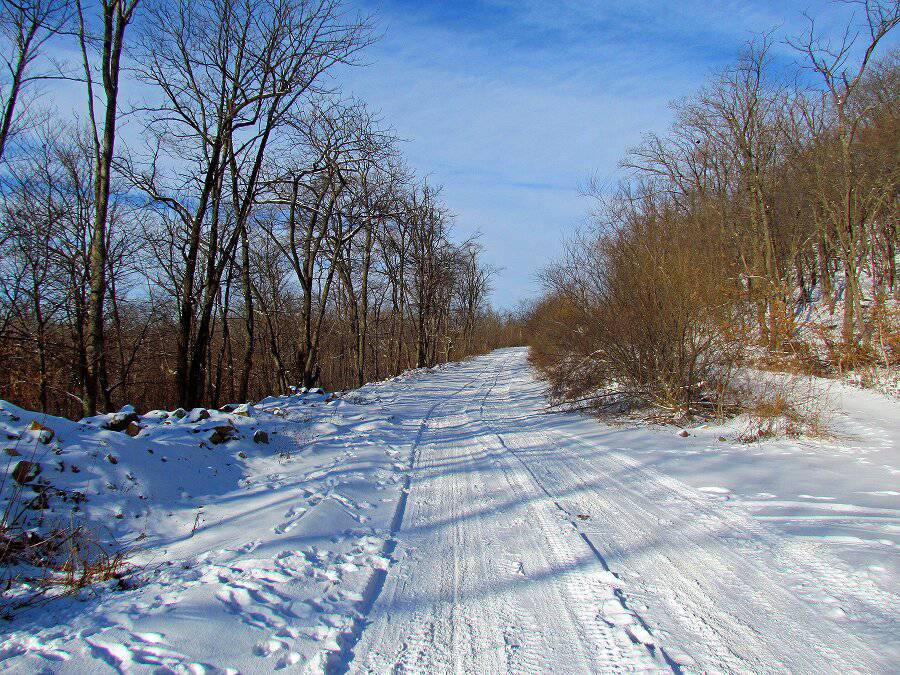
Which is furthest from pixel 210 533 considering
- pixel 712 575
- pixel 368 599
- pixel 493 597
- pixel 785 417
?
pixel 785 417

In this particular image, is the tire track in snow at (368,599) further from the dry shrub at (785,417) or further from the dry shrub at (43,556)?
the dry shrub at (785,417)

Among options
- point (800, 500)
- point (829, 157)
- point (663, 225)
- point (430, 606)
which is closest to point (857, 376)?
point (663, 225)

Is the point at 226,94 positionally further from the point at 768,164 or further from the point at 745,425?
the point at 768,164

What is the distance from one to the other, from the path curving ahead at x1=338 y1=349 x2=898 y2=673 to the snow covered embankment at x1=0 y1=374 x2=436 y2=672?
1.18 feet

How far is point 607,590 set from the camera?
10.6ft

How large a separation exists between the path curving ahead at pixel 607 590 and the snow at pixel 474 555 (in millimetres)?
17

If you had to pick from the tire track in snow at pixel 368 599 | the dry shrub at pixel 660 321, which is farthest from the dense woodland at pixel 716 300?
the tire track in snow at pixel 368 599

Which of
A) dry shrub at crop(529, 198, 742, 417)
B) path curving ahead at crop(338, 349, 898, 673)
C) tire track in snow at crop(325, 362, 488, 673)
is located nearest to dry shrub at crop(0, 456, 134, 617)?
tire track in snow at crop(325, 362, 488, 673)

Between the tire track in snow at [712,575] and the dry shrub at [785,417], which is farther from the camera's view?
the dry shrub at [785,417]

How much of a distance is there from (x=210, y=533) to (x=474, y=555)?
2.46 meters

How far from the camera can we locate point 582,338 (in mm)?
11859

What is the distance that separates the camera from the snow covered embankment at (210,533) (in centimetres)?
258

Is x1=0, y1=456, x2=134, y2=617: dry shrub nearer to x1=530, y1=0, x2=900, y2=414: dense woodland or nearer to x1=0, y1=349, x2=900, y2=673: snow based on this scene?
x1=0, y1=349, x2=900, y2=673: snow

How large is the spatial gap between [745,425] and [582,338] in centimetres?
440
